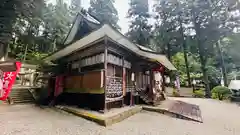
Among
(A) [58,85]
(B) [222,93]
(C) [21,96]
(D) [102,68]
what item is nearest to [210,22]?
(B) [222,93]

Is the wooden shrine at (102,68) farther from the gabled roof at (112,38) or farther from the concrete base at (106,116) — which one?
the concrete base at (106,116)

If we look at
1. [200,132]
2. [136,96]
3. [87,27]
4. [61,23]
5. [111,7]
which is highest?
[111,7]

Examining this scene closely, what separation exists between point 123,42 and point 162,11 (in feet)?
59.4

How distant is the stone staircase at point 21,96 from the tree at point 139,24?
16.2m

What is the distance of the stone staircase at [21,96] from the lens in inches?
398

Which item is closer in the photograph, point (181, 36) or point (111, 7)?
point (181, 36)

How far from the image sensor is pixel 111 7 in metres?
26.1

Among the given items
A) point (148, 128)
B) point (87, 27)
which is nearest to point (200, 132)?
point (148, 128)

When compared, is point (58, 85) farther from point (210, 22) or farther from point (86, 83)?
point (210, 22)

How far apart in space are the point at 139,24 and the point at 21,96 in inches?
741

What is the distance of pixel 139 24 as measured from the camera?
2305cm

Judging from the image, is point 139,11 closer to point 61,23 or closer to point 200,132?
point 61,23

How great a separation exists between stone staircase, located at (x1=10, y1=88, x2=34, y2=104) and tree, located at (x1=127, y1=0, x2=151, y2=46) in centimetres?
1622

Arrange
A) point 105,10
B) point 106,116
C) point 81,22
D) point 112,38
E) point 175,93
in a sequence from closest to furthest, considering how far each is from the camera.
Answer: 1. point 106,116
2. point 112,38
3. point 81,22
4. point 175,93
5. point 105,10
